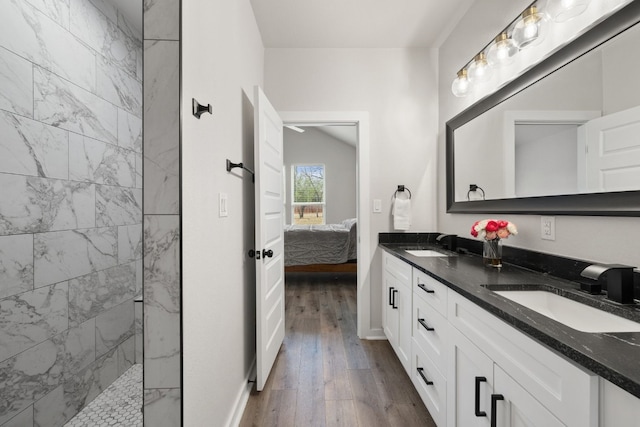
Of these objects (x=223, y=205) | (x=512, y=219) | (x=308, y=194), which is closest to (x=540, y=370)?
(x=512, y=219)

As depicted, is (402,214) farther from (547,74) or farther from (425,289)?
(547,74)

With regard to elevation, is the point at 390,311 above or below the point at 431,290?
below

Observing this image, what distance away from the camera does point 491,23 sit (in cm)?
195

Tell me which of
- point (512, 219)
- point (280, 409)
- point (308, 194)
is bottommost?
point (280, 409)

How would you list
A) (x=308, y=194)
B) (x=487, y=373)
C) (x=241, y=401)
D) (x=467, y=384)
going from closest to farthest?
(x=487, y=373), (x=467, y=384), (x=241, y=401), (x=308, y=194)

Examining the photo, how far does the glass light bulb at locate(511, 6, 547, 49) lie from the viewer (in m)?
1.48

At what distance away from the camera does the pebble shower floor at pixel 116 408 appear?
1.53m

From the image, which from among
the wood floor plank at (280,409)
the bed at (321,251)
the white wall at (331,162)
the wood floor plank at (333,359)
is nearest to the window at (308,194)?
the white wall at (331,162)

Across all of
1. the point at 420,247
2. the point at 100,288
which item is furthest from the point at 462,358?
the point at 100,288

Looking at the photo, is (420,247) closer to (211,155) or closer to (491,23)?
(491,23)

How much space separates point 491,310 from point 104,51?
2.34 meters

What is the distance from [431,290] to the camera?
5.13 ft

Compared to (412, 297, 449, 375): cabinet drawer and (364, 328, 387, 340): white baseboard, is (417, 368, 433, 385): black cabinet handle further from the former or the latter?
(364, 328, 387, 340): white baseboard

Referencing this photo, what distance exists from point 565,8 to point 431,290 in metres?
1.42
